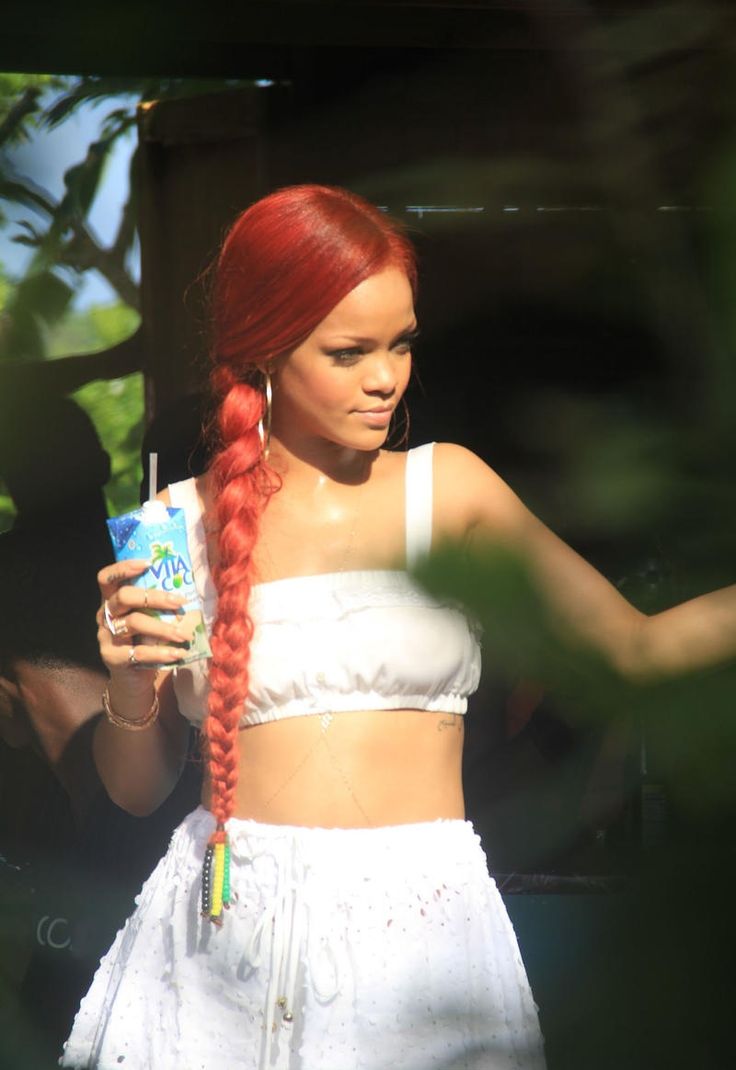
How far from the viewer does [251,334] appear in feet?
5.52

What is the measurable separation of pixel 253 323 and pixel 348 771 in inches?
21.7

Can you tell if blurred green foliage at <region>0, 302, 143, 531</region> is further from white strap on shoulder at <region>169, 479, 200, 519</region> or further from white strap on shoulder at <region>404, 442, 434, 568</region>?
white strap on shoulder at <region>404, 442, 434, 568</region>

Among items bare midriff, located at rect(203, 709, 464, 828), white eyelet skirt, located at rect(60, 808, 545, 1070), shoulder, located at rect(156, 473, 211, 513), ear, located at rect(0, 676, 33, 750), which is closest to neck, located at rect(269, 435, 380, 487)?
shoulder, located at rect(156, 473, 211, 513)

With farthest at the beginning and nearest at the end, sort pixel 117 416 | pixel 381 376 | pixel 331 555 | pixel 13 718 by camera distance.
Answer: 1. pixel 117 416
2. pixel 13 718
3. pixel 381 376
4. pixel 331 555

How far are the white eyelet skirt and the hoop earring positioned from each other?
47 centimetres

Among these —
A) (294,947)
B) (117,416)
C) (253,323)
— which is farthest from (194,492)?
(117,416)

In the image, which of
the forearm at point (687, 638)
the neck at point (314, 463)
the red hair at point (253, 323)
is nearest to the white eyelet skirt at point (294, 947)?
the red hair at point (253, 323)

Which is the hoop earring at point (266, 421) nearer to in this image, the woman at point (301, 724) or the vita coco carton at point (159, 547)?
the woman at point (301, 724)

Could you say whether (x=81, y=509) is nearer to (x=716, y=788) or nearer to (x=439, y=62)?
(x=439, y=62)

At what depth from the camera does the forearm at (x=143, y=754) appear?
1.73 meters

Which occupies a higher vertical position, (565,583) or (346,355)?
(346,355)

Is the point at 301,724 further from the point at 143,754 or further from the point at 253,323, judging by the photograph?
the point at 253,323

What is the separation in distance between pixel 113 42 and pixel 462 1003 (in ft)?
1.42

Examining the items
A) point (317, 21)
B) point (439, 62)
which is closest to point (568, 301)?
point (317, 21)
